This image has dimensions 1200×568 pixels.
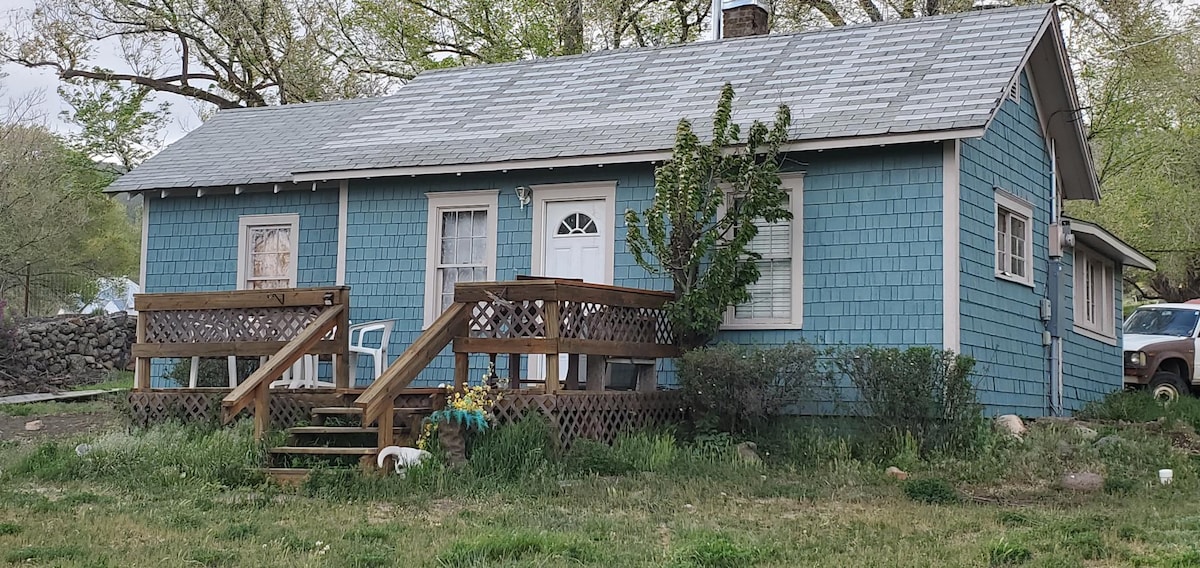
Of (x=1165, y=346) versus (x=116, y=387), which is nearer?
(x=1165, y=346)

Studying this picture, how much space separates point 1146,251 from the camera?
91.5 feet

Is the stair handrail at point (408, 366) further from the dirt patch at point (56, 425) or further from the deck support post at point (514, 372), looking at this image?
the dirt patch at point (56, 425)

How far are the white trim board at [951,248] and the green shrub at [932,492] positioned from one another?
2.93 m

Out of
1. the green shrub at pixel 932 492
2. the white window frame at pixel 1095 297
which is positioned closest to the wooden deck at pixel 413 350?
the green shrub at pixel 932 492

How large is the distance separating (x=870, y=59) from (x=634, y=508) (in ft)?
24.1

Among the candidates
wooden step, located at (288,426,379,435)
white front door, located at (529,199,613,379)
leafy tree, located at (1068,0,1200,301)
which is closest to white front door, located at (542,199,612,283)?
white front door, located at (529,199,613,379)

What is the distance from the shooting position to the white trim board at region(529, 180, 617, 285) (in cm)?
1398

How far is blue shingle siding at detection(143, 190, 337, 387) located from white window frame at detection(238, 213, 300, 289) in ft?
0.19

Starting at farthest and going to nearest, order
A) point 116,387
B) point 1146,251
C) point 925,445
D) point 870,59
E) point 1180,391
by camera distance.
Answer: point 1146,251
point 116,387
point 1180,391
point 870,59
point 925,445

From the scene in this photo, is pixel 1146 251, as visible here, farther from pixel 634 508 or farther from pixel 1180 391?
pixel 634 508

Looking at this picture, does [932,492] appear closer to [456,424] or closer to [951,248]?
[951,248]

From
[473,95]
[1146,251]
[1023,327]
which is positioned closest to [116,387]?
[473,95]

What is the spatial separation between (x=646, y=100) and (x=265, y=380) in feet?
18.8

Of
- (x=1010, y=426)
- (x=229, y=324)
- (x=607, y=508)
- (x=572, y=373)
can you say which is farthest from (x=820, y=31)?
Result: (x=607, y=508)
